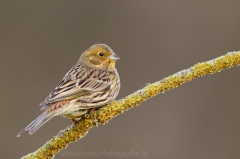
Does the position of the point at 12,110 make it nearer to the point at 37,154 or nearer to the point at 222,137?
the point at 222,137

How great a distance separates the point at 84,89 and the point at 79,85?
0.07 metres

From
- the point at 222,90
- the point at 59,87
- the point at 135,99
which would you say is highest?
the point at 222,90

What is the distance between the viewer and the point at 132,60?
10320mm

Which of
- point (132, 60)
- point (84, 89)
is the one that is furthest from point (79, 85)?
point (132, 60)

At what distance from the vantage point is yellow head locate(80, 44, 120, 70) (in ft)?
20.8

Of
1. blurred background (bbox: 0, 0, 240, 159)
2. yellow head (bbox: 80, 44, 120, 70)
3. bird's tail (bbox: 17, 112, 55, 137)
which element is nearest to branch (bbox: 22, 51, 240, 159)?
bird's tail (bbox: 17, 112, 55, 137)

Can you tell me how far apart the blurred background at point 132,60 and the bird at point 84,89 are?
3076 millimetres

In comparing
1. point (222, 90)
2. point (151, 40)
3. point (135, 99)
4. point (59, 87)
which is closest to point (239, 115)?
point (222, 90)

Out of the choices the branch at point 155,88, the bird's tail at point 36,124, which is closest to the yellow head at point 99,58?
the bird's tail at point 36,124

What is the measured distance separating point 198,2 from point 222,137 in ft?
9.64

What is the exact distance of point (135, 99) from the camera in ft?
14.4

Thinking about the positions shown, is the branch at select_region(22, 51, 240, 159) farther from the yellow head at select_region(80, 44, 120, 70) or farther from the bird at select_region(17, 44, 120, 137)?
the yellow head at select_region(80, 44, 120, 70)

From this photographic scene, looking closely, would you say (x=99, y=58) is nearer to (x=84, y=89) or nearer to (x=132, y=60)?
(x=84, y=89)

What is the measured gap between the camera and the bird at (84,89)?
5.11 metres
